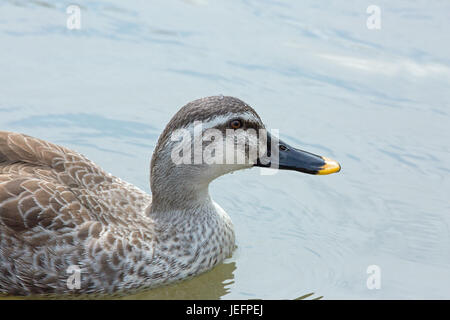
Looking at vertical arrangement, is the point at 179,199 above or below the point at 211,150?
below

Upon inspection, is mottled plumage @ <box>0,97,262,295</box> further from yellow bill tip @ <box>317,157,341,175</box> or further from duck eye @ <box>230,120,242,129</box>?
yellow bill tip @ <box>317,157,341,175</box>

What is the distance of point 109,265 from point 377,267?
256 centimetres

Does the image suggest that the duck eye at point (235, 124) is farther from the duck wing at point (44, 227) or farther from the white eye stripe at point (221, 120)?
the duck wing at point (44, 227)

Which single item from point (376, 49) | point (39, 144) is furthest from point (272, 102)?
A: point (39, 144)

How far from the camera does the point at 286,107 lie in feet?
34.1

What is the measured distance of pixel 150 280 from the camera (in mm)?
7133

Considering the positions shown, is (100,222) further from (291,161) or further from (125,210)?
(291,161)

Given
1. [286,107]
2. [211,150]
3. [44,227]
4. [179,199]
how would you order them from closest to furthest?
[44,227] → [211,150] → [179,199] → [286,107]

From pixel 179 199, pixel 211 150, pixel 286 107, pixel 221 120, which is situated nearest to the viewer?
pixel 221 120

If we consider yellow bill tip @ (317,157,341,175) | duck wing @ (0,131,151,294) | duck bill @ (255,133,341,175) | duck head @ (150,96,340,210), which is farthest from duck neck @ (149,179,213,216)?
yellow bill tip @ (317,157,341,175)

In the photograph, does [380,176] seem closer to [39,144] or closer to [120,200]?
[120,200]

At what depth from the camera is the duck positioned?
6781 millimetres

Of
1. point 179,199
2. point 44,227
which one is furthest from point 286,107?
point 44,227

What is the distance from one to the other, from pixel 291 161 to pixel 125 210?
158 cm
